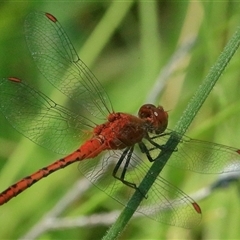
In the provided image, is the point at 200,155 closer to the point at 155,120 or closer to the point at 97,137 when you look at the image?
the point at 155,120

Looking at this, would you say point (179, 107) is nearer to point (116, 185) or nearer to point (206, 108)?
point (206, 108)

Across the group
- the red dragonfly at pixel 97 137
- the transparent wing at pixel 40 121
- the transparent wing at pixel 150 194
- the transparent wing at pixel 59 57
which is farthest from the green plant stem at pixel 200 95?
the transparent wing at pixel 59 57

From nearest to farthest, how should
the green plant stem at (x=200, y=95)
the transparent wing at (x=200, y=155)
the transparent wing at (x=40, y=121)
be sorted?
the green plant stem at (x=200, y=95)
the transparent wing at (x=200, y=155)
the transparent wing at (x=40, y=121)

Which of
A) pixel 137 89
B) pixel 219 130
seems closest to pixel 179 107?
pixel 219 130

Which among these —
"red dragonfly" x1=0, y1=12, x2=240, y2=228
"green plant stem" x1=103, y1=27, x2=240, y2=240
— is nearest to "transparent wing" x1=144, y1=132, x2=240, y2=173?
"red dragonfly" x1=0, y1=12, x2=240, y2=228

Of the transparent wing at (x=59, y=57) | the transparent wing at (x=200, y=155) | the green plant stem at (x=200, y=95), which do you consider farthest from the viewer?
the transparent wing at (x=59, y=57)

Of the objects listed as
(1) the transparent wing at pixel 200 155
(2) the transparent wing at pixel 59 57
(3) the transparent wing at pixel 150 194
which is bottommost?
(3) the transparent wing at pixel 150 194

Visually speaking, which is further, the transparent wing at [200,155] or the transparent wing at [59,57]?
the transparent wing at [59,57]

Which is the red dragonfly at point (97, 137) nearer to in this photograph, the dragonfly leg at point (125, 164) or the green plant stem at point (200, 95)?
the dragonfly leg at point (125, 164)
